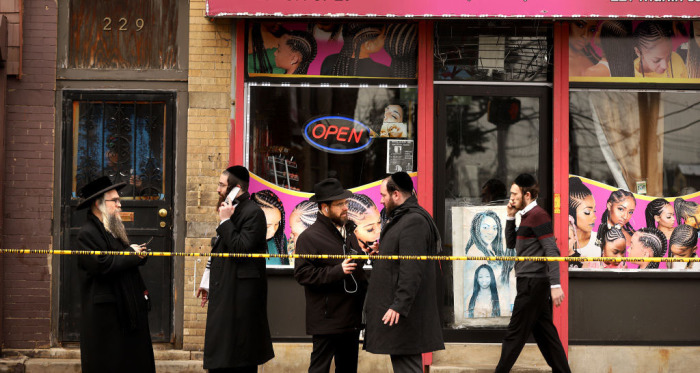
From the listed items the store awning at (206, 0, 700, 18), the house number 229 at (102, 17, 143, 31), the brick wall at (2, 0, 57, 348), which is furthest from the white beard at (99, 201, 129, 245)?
the house number 229 at (102, 17, 143, 31)

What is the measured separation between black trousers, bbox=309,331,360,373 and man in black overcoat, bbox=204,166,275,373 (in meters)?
0.43

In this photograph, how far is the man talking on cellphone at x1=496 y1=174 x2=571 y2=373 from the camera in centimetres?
722

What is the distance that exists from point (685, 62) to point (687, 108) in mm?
480

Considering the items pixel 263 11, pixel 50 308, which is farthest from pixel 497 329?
pixel 50 308

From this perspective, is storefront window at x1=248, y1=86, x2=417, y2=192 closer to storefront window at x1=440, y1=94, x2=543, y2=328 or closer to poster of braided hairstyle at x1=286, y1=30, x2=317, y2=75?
poster of braided hairstyle at x1=286, y1=30, x2=317, y2=75

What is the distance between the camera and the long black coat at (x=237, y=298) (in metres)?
6.41

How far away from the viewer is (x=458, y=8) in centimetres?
802

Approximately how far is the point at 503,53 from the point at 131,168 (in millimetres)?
4061

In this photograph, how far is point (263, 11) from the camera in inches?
315

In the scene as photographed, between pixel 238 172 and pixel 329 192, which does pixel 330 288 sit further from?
pixel 238 172

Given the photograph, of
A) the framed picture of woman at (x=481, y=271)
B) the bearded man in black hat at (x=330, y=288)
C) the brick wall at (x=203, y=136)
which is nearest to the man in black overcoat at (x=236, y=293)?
the bearded man in black hat at (x=330, y=288)

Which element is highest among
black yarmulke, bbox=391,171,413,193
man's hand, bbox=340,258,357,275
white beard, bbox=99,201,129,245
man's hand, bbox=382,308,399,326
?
black yarmulke, bbox=391,171,413,193

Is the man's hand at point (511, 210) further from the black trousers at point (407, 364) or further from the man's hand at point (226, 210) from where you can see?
the man's hand at point (226, 210)

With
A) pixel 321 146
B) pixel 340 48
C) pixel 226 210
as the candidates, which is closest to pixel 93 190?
pixel 226 210
